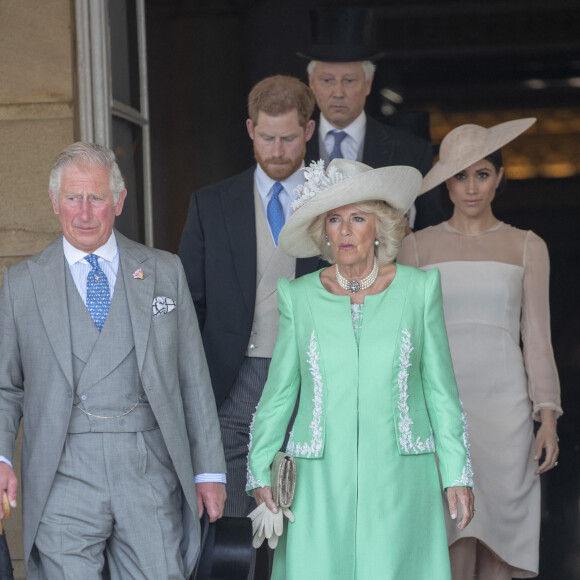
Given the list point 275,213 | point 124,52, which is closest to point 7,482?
point 275,213

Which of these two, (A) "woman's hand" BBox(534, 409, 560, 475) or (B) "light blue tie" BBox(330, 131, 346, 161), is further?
(B) "light blue tie" BBox(330, 131, 346, 161)

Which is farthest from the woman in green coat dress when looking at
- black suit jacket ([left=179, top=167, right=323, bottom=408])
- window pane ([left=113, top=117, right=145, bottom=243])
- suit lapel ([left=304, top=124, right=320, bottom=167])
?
window pane ([left=113, top=117, right=145, bottom=243])

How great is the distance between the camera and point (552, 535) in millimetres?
6484

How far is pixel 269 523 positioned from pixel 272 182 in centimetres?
165

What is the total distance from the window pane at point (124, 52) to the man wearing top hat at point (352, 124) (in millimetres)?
863

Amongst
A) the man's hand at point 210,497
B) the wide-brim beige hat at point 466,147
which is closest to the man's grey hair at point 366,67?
the wide-brim beige hat at point 466,147

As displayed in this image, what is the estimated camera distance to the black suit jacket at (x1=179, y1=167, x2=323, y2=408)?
489 cm

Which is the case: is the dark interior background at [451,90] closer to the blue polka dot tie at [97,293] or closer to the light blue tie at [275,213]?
the light blue tie at [275,213]

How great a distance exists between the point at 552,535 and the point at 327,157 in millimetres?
2400

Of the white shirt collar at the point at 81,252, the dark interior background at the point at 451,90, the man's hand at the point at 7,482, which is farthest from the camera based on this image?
the dark interior background at the point at 451,90

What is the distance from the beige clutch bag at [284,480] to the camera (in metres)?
3.84

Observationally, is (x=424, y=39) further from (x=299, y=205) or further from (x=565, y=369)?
(x=299, y=205)

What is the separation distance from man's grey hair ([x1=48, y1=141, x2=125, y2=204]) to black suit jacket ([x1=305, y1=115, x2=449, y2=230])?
168 cm

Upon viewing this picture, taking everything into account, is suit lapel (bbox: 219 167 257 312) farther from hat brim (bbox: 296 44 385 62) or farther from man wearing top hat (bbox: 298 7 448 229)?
hat brim (bbox: 296 44 385 62)
